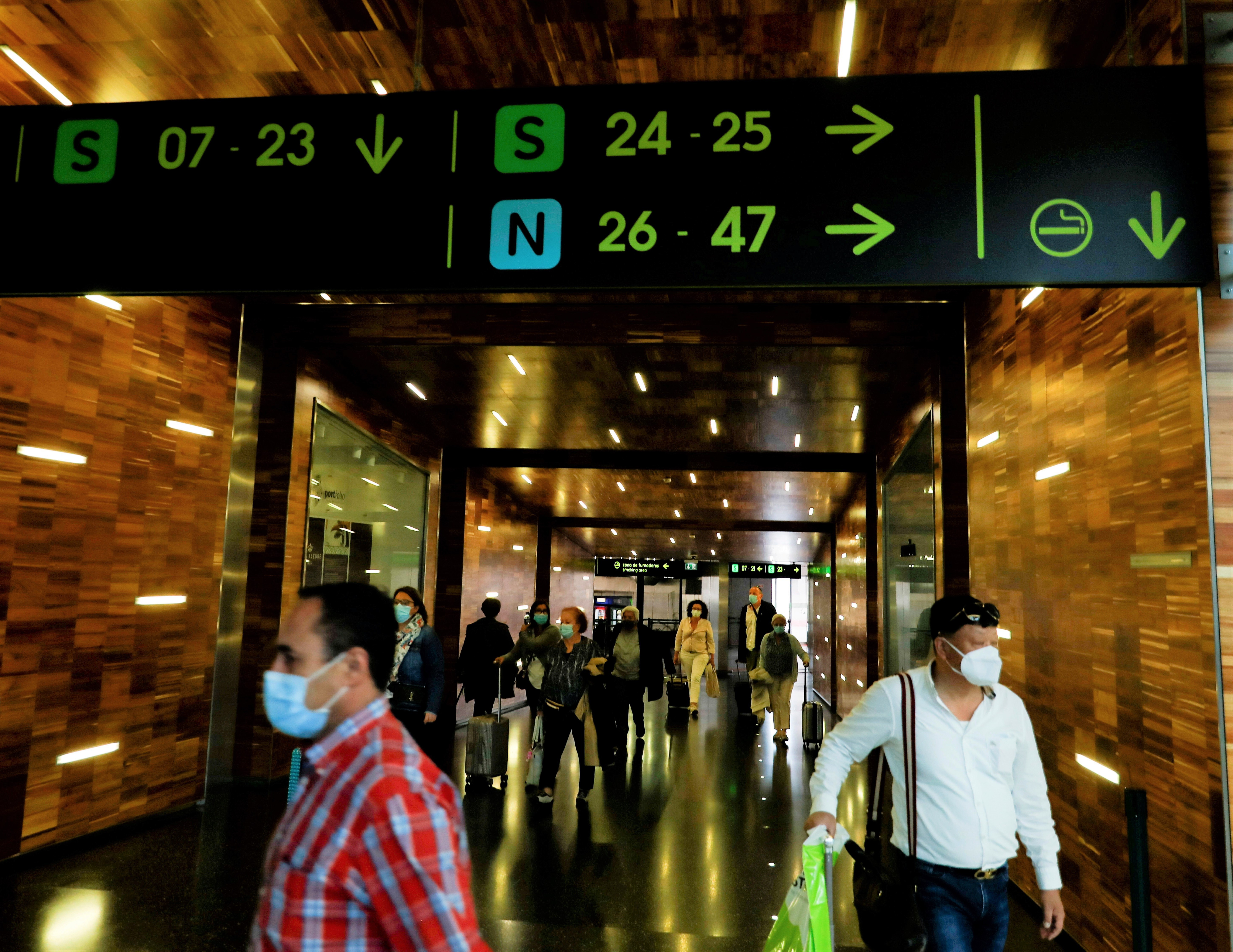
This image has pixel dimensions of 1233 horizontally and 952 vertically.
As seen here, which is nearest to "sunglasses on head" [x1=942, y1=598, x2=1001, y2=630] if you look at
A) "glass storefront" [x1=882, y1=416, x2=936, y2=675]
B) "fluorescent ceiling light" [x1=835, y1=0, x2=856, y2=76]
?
"fluorescent ceiling light" [x1=835, y1=0, x2=856, y2=76]

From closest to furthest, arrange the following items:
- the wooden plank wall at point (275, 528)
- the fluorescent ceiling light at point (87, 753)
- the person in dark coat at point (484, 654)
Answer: the fluorescent ceiling light at point (87, 753) → the wooden plank wall at point (275, 528) → the person in dark coat at point (484, 654)

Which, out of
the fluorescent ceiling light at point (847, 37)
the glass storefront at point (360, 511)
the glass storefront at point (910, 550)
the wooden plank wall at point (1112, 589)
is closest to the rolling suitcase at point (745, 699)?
the glass storefront at point (910, 550)

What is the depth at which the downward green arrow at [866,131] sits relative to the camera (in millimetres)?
2473

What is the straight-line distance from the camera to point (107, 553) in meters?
5.51

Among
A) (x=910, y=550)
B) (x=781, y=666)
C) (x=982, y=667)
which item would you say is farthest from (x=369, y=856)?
(x=781, y=666)

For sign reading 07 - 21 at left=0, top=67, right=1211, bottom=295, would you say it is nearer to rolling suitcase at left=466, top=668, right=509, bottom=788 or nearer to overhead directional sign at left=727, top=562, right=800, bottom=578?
rolling suitcase at left=466, top=668, right=509, bottom=788

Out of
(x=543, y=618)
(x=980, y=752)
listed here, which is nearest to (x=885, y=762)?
(x=980, y=752)

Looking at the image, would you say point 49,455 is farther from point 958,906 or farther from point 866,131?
point 958,906

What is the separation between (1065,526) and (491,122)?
3316mm

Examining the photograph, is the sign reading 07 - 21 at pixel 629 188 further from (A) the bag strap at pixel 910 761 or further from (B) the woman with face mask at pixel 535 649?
(B) the woman with face mask at pixel 535 649

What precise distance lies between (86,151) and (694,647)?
10.8m

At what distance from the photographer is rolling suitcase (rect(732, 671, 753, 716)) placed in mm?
12195

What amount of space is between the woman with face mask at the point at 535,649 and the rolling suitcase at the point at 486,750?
428mm

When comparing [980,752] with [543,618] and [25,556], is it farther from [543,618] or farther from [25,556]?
[543,618]
